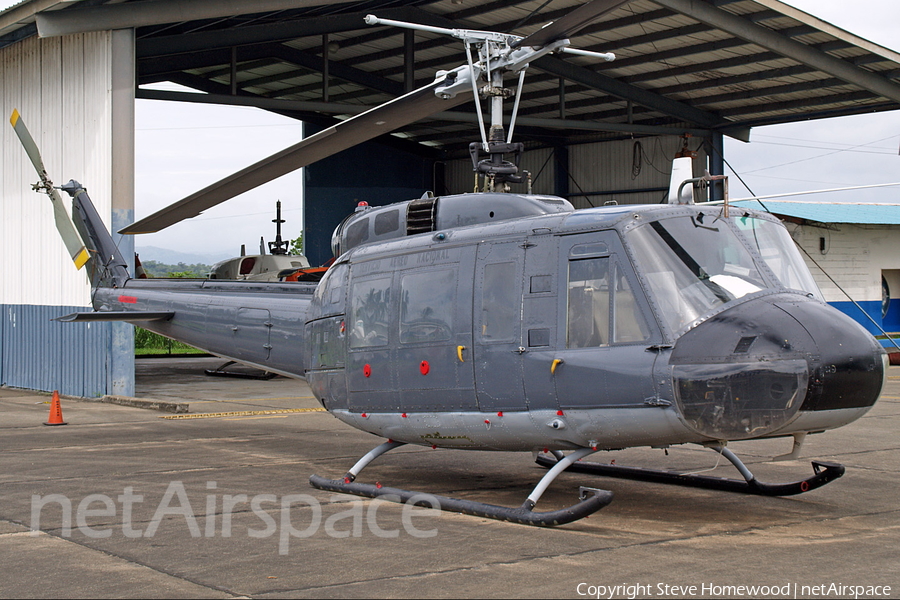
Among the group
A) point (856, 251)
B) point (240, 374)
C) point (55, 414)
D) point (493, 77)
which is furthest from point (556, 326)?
point (856, 251)

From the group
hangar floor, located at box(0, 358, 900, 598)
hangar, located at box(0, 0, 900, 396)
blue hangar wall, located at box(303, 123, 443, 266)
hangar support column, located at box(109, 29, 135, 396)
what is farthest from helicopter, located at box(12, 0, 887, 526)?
blue hangar wall, located at box(303, 123, 443, 266)

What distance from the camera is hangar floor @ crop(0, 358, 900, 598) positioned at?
213 inches

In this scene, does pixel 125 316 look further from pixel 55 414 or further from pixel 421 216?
pixel 421 216

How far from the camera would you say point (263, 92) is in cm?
3297

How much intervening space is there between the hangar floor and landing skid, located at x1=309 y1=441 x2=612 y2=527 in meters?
0.10

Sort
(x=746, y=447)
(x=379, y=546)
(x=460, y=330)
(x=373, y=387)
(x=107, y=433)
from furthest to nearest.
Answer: (x=107, y=433) < (x=746, y=447) < (x=373, y=387) < (x=460, y=330) < (x=379, y=546)

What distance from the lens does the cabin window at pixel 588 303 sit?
6.87m

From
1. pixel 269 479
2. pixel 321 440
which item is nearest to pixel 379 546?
pixel 269 479

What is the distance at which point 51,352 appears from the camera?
63.4 feet

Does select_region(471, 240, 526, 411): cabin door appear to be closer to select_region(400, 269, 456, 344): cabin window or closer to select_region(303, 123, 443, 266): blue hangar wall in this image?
select_region(400, 269, 456, 344): cabin window

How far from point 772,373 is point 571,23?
2.93m

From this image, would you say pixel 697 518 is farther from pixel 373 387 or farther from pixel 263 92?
pixel 263 92

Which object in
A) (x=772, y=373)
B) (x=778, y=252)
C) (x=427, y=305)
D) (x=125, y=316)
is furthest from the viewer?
(x=125, y=316)

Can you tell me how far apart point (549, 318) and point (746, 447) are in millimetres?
5197
